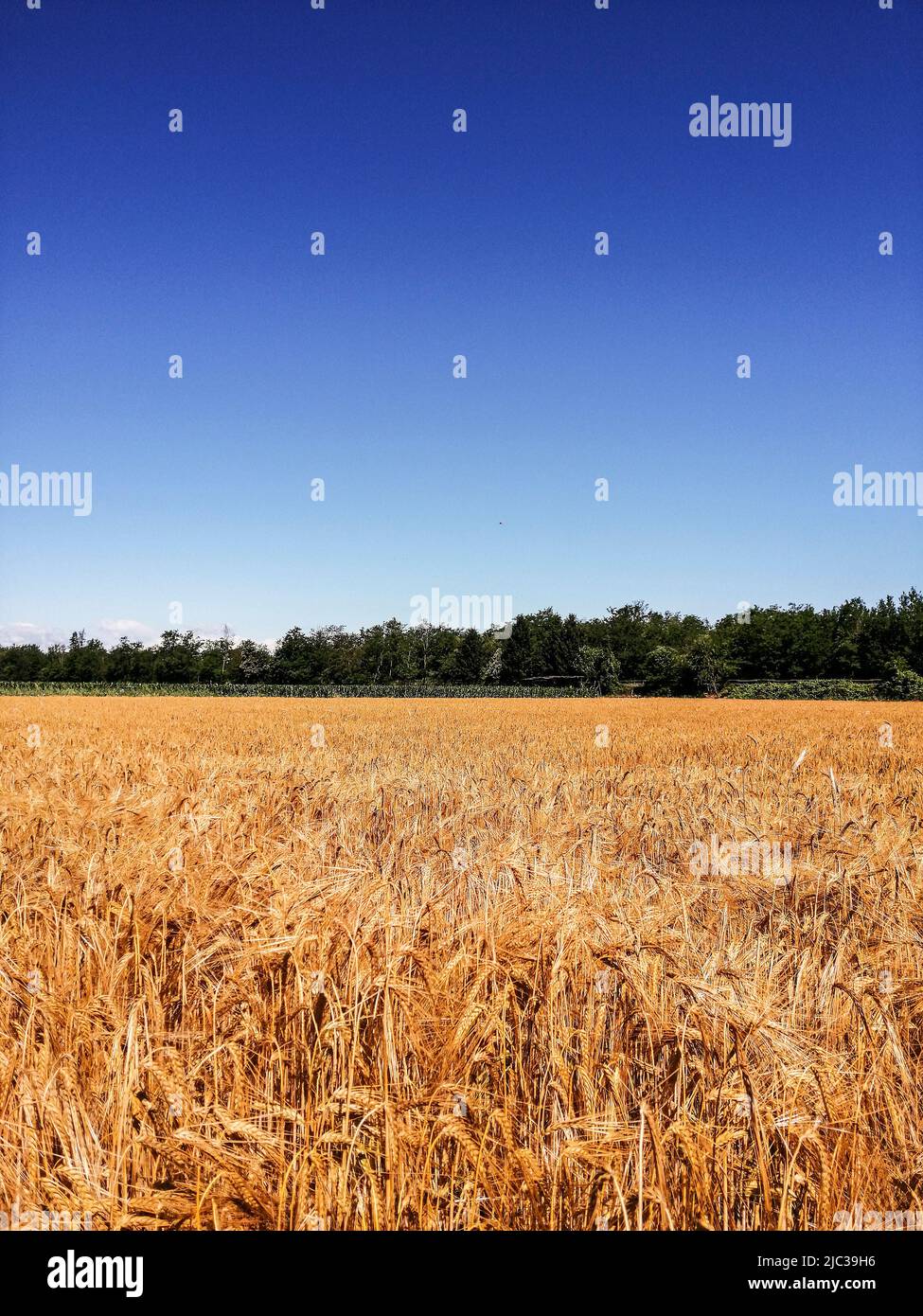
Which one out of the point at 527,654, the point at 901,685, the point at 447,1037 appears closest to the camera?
the point at 447,1037

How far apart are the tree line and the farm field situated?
3208 inches

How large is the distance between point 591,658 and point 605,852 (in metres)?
82.2

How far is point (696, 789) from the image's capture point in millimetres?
7016

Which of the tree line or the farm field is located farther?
the tree line

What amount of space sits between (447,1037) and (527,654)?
103 metres

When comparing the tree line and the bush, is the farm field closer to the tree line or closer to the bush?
the bush

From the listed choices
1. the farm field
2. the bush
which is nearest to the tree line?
the bush

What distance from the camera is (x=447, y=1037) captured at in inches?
76.4

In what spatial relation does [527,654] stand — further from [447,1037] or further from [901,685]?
[447,1037]

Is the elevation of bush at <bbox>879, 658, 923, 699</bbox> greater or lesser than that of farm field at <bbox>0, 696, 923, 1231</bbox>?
lesser

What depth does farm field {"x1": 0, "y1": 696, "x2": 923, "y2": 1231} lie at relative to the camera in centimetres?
155

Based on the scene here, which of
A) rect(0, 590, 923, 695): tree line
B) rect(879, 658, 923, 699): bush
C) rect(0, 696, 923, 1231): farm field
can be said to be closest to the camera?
rect(0, 696, 923, 1231): farm field

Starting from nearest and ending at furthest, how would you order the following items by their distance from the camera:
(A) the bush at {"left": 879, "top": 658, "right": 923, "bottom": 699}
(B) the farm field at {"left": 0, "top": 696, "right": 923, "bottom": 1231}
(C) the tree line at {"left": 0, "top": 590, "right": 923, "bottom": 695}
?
(B) the farm field at {"left": 0, "top": 696, "right": 923, "bottom": 1231} → (A) the bush at {"left": 879, "top": 658, "right": 923, "bottom": 699} → (C) the tree line at {"left": 0, "top": 590, "right": 923, "bottom": 695}

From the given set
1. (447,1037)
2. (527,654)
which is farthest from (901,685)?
(447,1037)
